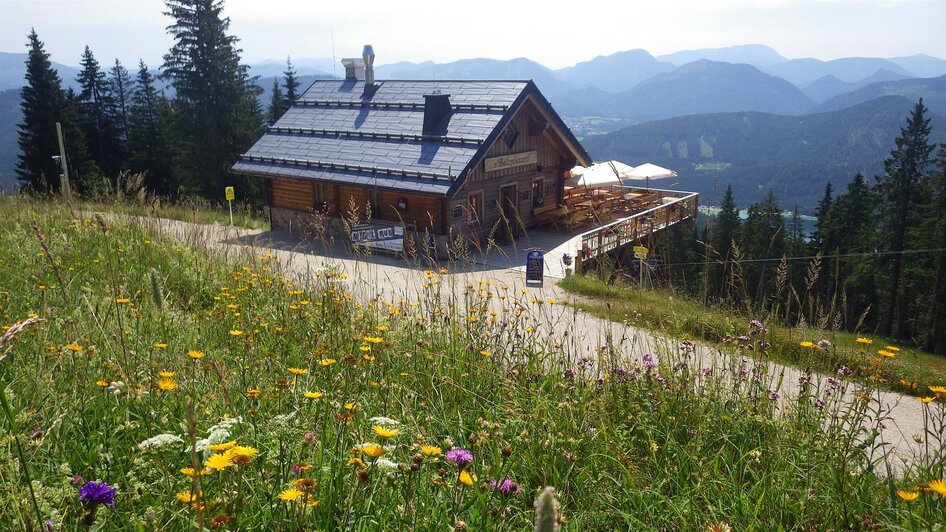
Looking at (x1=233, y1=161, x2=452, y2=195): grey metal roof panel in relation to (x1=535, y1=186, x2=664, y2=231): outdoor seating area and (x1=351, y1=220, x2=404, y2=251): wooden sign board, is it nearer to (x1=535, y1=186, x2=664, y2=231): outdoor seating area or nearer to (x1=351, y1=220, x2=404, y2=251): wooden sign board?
(x1=351, y1=220, x2=404, y2=251): wooden sign board

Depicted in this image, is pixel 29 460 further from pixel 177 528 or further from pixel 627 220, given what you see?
pixel 627 220

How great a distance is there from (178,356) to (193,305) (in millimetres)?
3875

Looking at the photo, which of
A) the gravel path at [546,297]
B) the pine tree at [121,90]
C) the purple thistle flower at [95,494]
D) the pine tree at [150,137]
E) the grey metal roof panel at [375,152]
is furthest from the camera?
the pine tree at [121,90]

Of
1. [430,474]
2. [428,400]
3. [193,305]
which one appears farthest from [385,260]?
[430,474]

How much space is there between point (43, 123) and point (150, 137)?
28.1 feet

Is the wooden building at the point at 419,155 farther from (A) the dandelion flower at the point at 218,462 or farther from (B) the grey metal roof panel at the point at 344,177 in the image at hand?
(A) the dandelion flower at the point at 218,462

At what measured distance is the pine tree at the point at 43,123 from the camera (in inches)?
1860

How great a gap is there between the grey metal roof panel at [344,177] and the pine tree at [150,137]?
2927cm

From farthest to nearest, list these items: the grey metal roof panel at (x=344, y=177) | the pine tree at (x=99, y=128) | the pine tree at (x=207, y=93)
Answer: the pine tree at (x=99, y=128)
the pine tree at (x=207, y=93)
the grey metal roof panel at (x=344, y=177)

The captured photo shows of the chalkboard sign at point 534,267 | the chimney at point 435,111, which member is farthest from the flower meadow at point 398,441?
the chimney at point 435,111

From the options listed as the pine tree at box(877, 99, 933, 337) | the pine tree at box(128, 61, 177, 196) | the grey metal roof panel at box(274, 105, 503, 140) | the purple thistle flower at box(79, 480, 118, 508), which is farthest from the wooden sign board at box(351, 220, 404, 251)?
the pine tree at box(877, 99, 933, 337)

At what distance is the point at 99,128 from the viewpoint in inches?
2227

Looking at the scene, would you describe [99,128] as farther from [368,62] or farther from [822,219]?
[822,219]

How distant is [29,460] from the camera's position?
3.18 meters
